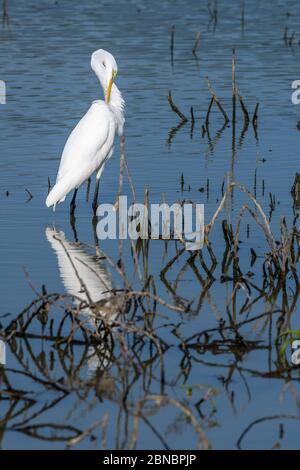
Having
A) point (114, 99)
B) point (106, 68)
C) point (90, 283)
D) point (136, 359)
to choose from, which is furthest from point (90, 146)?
point (136, 359)

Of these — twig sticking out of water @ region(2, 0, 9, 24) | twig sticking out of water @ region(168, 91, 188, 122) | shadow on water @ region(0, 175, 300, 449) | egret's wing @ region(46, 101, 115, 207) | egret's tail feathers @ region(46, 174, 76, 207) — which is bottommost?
shadow on water @ region(0, 175, 300, 449)

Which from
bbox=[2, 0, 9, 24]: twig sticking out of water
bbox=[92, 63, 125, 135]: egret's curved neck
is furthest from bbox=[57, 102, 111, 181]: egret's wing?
bbox=[2, 0, 9, 24]: twig sticking out of water

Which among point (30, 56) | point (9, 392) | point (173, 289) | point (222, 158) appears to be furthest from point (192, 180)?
point (30, 56)

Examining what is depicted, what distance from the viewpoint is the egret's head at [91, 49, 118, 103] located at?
1148 centimetres

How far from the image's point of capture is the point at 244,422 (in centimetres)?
560

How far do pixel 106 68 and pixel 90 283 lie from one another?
398 cm

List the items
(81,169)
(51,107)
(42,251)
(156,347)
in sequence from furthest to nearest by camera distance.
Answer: (51,107)
(81,169)
(42,251)
(156,347)

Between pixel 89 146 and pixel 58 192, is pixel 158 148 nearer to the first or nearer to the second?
pixel 89 146

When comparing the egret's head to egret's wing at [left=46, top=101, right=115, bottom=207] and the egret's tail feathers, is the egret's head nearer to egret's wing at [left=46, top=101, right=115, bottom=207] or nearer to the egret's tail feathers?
egret's wing at [left=46, top=101, right=115, bottom=207]

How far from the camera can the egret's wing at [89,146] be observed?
35.3 ft

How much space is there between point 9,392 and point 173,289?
2.24 meters

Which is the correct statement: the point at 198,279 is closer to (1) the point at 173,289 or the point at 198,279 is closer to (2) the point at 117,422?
(1) the point at 173,289

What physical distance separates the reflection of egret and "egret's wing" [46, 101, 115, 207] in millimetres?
1120

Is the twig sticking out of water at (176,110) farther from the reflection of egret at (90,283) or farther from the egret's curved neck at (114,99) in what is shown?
the reflection of egret at (90,283)
